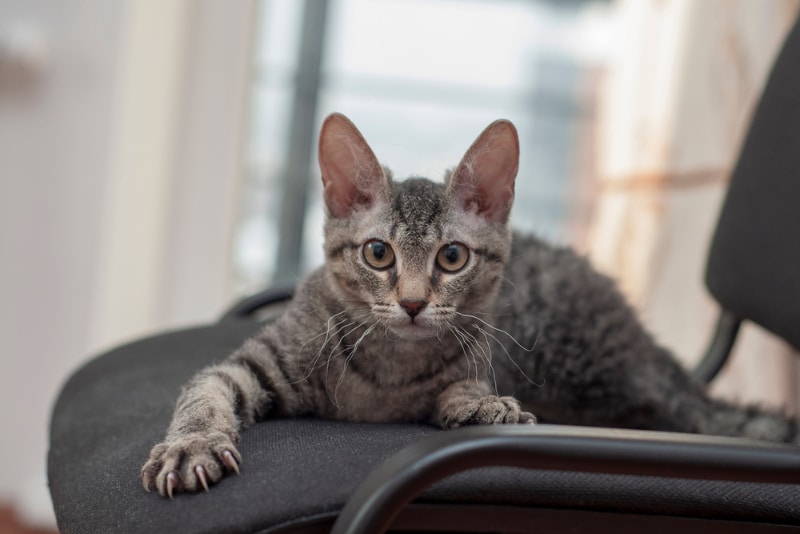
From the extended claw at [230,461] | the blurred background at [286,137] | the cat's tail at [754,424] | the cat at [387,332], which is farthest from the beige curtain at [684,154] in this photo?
the extended claw at [230,461]

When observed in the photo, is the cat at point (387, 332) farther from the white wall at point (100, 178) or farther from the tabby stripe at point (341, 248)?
the white wall at point (100, 178)

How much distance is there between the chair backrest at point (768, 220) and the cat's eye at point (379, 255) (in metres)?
0.78

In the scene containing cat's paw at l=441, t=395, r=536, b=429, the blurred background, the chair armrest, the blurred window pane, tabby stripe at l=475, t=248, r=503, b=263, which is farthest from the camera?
the blurred window pane

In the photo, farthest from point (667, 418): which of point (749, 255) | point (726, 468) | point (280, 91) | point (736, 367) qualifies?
point (280, 91)

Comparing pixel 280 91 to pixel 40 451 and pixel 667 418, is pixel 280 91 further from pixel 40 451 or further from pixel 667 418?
pixel 667 418

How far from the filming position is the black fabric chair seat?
0.79 m

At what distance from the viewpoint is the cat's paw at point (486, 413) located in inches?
37.5

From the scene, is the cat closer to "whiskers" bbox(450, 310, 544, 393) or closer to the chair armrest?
"whiskers" bbox(450, 310, 544, 393)

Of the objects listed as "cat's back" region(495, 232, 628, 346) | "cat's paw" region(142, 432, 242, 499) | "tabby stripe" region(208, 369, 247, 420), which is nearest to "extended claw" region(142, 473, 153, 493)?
"cat's paw" region(142, 432, 242, 499)

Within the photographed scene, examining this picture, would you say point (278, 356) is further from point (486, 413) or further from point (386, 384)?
point (486, 413)

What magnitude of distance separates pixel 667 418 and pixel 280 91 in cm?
195

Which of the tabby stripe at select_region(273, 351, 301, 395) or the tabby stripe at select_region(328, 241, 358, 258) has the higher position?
the tabby stripe at select_region(328, 241, 358, 258)

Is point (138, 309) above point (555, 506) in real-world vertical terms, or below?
→ below

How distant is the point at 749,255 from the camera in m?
1.49
